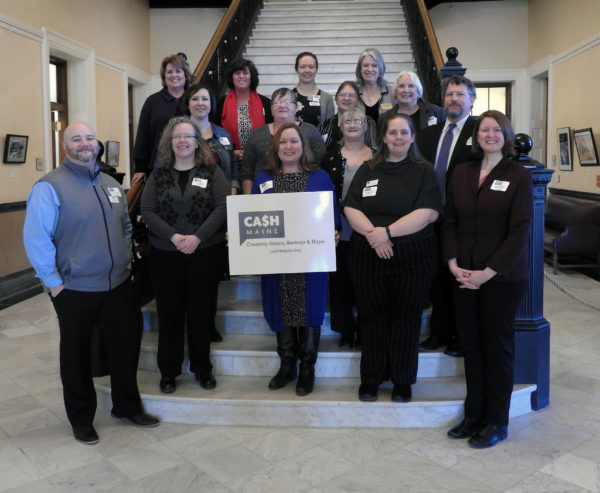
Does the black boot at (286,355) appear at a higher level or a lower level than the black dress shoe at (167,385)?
higher

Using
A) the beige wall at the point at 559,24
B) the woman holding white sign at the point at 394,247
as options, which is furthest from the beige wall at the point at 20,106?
the beige wall at the point at 559,24

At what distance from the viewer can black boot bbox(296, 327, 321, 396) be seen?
3.71 meters

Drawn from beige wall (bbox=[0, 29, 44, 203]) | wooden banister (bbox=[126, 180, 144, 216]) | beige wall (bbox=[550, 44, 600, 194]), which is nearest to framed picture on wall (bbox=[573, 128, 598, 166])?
beige wall (bbox=[550, 44, 600, 194])

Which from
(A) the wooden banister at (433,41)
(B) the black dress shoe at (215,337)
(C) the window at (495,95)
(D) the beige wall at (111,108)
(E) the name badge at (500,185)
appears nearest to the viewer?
(E) the name badge at (500,185)

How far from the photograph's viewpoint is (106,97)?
1076 cm

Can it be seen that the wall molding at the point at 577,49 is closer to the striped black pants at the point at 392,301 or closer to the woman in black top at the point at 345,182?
the woman in black top at the point at 345,182

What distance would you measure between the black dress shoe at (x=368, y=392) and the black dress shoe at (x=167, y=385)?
1181 millimetres

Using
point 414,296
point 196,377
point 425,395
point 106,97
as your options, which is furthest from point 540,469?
point 106,97

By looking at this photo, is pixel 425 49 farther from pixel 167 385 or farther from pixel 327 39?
pixel 167 385

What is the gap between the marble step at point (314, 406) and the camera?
3.58m

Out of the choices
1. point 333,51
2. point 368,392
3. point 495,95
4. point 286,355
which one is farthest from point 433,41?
point 495,95

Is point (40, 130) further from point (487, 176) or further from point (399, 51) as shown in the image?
point (487, 176)

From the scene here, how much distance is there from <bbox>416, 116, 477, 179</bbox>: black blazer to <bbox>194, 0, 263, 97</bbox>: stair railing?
3736 mm

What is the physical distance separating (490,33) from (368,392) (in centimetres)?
1090
